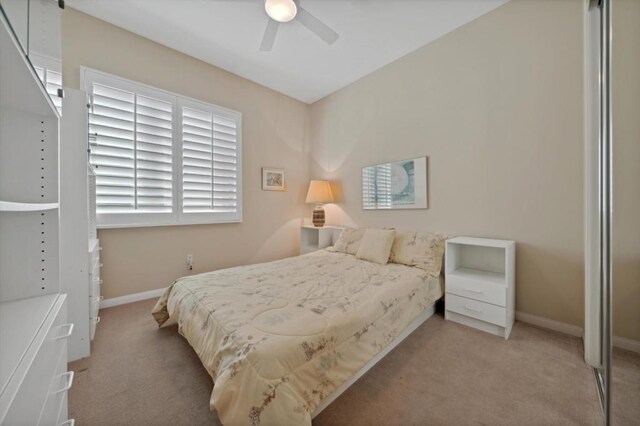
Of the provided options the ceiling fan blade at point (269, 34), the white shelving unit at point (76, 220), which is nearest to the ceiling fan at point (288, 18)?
the ceiling fan blade at point (269, 34)

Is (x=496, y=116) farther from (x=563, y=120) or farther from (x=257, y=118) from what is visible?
(x=257, y=118)

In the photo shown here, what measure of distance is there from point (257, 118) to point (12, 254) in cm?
336

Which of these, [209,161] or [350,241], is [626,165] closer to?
[350,241]

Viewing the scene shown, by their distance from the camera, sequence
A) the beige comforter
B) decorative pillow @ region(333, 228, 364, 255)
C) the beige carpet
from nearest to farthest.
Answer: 1. the beige comforter
2. the beige carpet
3. decorative pillow @ region(333, 228, 364, 255)

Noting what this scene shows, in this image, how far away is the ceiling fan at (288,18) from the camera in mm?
1995

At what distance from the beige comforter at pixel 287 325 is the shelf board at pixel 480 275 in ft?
0.78

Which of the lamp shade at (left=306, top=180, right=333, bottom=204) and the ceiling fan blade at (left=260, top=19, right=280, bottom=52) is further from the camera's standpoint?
the lamp shade at (left=306, top=180, right=333, bottom=204)

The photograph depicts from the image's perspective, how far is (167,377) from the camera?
5.24 ft

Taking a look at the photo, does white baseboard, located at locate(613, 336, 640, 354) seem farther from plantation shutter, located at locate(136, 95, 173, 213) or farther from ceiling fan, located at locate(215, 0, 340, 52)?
plantation shutter, located at locate(136, 95, 173, 213)

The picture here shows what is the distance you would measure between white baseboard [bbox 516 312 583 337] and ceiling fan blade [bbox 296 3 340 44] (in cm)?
320

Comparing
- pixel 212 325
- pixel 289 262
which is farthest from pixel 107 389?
pixel 289 262

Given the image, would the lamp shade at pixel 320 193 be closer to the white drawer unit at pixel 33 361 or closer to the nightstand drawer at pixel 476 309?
the nightstand drawer at pixel 476 309

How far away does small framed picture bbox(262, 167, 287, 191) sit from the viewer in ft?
12.8

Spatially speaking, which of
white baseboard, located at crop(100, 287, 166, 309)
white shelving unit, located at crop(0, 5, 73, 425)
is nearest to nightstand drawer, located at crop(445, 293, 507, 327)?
white shelving unit, located at crop(0, 5, 73, 425)
